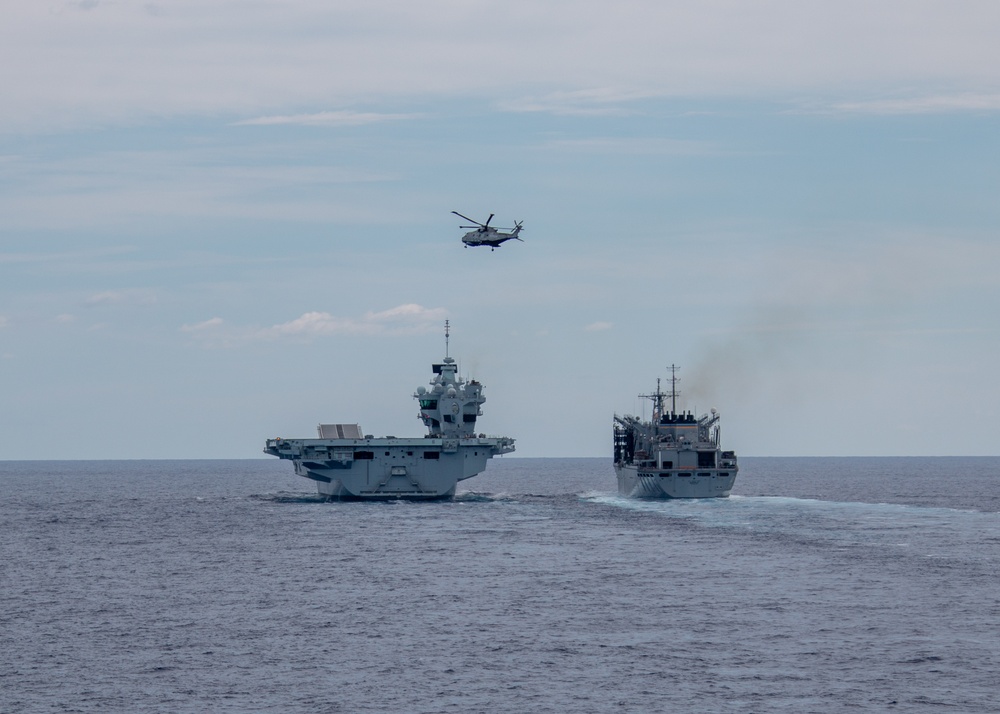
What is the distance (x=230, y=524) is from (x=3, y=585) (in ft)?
114

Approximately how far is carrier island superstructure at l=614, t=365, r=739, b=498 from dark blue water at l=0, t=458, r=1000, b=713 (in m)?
23.8

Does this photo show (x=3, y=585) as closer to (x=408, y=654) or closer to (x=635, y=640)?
(x=408, y=654)

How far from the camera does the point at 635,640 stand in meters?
40.2

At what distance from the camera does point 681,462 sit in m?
107

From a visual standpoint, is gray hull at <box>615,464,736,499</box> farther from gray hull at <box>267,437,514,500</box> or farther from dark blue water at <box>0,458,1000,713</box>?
dark blue water at <box>0,458,1000,713</box>

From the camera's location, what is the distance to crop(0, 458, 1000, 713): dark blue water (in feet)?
109

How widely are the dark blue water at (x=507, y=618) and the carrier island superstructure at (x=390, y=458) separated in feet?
53.8

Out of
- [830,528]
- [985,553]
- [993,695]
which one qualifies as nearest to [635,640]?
[993,695]

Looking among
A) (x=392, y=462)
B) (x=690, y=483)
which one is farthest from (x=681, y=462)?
(x=392, y=462)

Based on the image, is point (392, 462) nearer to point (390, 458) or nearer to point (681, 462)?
point (390, 458)

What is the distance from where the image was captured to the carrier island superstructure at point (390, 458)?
9806 centimetres

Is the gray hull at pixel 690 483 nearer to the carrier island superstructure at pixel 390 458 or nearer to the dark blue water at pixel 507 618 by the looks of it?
the carrier island superstructure at pixel 390 458

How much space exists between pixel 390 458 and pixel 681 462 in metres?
25.0

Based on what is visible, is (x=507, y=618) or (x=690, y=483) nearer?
(x=507, y=618)
